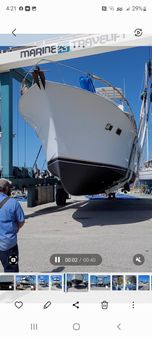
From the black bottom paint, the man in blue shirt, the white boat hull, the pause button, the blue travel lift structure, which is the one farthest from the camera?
the blue travel lift structure

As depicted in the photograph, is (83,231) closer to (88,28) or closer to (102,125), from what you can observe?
(102,125)

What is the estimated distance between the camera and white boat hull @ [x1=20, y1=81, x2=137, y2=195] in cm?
787

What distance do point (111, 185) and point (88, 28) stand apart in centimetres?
807

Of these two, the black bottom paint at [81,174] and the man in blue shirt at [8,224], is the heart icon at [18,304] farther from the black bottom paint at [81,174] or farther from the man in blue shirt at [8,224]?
the black bottom paint at [81,174]

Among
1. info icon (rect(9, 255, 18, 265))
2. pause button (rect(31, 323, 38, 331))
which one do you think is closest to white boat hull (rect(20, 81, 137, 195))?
info icon (rect(9, 255, 18, 265))

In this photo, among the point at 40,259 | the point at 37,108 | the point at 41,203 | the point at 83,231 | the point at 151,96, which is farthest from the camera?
the point at 41,203

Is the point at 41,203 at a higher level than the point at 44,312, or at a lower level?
lower

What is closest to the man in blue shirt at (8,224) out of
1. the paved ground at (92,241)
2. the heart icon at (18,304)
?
the paved ground at (92,241)

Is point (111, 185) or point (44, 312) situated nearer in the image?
point (44, 312)

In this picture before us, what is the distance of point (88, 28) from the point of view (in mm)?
2262

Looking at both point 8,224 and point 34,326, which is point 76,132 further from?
point 34,326

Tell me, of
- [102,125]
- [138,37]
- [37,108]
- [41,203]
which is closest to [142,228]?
[102,125]

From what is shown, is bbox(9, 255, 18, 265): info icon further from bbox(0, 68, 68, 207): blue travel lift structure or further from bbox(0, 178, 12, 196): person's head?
bbox(0, 68, 68, 207): blue travel lift structure

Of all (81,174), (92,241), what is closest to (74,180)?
(81,174)
